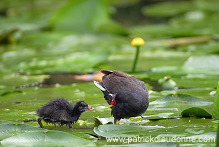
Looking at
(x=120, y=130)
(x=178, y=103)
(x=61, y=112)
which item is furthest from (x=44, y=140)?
(x=178, y=103)

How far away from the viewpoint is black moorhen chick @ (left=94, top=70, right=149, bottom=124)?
372 centimetres

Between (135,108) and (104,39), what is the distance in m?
4.83

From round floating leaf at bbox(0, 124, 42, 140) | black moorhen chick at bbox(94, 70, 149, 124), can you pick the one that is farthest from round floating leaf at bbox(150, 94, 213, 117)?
round floating leaf at bbox(0, 124, 42, 140)

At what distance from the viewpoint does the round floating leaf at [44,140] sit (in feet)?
10.5

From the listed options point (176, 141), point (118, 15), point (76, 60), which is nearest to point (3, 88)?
point (76, 60)

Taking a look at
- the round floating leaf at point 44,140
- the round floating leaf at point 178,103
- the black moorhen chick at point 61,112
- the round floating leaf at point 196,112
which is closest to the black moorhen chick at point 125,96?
the black moorhen chick at point 61,112

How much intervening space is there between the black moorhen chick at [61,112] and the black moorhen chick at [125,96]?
0.22 m

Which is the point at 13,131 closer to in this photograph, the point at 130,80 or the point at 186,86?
the point at 130,80

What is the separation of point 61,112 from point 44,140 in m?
0.77

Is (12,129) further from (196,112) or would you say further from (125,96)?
(196,112)

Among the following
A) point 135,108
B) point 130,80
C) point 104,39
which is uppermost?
point 104,39

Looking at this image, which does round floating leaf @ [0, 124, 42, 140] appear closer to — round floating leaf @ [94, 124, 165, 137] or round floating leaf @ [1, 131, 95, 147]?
round floating leaf @ [1, 131, 95, 147]

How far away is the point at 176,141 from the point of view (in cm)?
313

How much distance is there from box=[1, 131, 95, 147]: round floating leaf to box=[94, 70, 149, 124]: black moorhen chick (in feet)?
2.06
